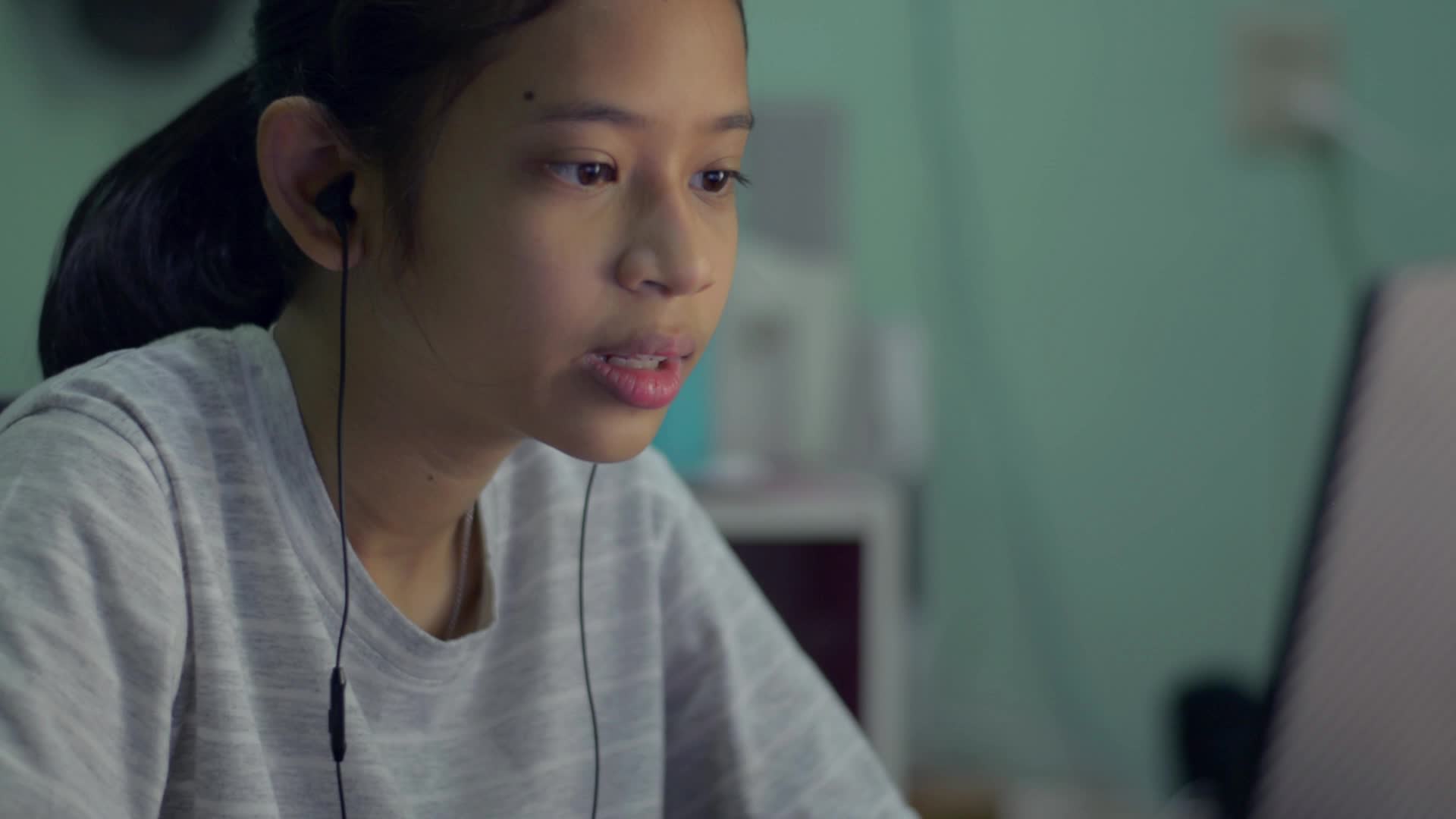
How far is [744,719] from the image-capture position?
823mm

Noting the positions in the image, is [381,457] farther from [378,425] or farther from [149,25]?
[149,25]

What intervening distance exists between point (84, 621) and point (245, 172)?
248 mm

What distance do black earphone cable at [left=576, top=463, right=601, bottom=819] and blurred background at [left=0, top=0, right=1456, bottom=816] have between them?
1317 mm

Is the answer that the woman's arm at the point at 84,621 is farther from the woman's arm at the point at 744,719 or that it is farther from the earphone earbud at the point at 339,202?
the woman's arm at the point at 744,719

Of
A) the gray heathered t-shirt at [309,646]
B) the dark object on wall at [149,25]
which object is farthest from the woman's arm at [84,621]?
the dark object on wall at [149,25]

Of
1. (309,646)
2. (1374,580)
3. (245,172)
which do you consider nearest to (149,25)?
(245,172)

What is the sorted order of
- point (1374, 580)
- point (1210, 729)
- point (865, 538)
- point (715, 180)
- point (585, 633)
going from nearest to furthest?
point (1374, 580) → point (715, 180) → point (585, 633) → point (865, 538) → point (1210, 729)

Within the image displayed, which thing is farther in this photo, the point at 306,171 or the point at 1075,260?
the point at 1075,260

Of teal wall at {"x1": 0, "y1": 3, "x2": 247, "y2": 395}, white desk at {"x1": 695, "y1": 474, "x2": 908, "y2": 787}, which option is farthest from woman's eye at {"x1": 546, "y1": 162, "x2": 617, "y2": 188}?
teal wall at {"x1": 0, "y1": 3, "x2": 247, "y2": 395}

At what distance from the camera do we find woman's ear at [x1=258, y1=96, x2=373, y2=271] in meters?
0.67

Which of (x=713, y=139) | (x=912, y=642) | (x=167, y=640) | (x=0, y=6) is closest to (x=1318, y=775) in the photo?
(x=713, y=139)

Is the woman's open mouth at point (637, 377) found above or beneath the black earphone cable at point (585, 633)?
above

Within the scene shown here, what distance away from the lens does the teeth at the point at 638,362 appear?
0.64 m

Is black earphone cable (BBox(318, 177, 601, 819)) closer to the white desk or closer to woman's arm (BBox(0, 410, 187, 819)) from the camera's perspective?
woman's arm (BBox(0, 410, 187, 819))
